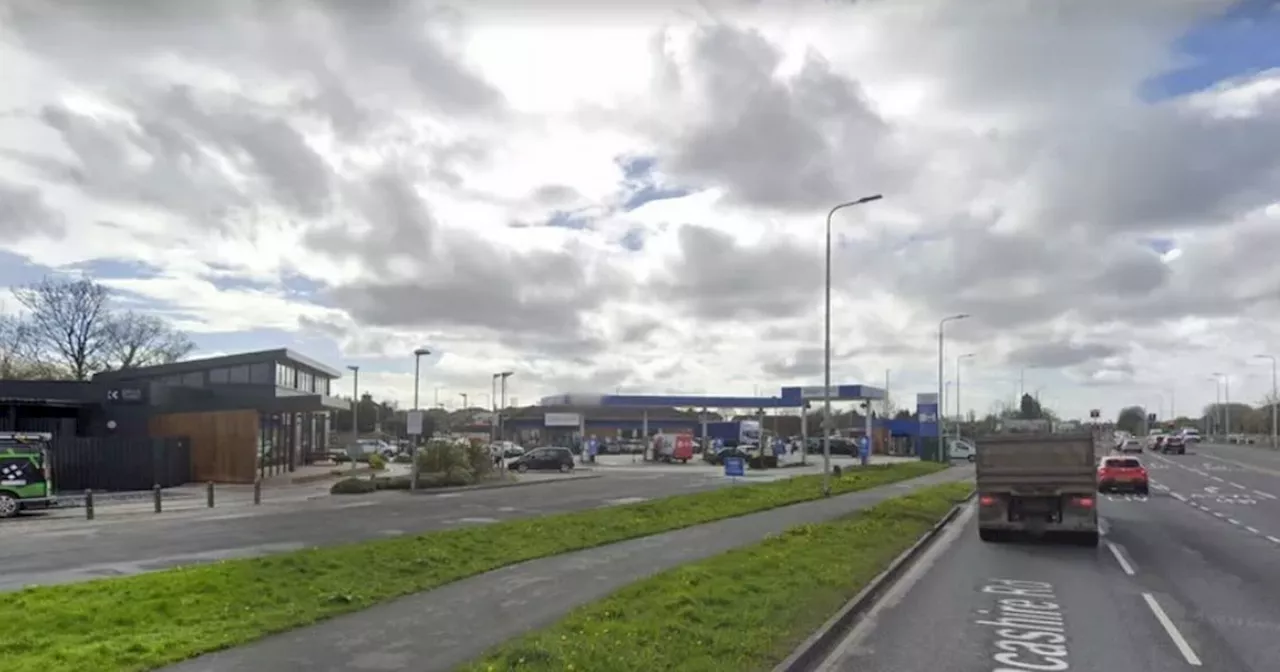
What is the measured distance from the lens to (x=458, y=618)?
11523mm

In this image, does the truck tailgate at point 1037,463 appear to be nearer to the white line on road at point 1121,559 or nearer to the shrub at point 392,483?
the white line on road at point 1121,559

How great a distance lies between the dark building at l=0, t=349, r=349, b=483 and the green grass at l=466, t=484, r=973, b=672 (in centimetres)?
3442

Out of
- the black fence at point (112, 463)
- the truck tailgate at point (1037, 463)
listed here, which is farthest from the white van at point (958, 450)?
the truck tailgate at point (1037, 463)

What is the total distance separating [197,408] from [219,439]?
4.86 meters

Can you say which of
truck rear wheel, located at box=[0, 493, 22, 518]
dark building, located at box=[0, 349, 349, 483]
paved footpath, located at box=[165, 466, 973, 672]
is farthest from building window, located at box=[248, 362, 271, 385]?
paved footpath, located at box=[165, 466, 973, 672]

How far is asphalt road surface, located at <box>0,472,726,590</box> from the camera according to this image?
16766 millimetres

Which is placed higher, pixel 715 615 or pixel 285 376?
pixel 285 376

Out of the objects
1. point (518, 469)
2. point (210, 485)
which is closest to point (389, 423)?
point (518, 469)

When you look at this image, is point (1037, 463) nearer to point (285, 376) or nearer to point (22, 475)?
point (22, 475)

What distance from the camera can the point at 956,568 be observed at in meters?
17.5

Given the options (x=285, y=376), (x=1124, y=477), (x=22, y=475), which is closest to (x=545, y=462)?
(x=285, y=376)

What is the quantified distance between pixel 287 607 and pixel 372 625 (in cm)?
141

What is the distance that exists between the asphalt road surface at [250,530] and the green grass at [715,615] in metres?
8.19

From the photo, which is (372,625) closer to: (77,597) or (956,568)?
(77,597)
